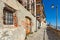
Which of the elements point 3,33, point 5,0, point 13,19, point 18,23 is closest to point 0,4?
point 5,0

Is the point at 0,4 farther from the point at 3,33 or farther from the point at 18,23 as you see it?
the point at 18,23

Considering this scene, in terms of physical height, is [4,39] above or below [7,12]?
below

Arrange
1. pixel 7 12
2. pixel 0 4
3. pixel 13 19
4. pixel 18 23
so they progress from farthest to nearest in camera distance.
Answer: pixel 18 23
pixel 13 19
pixel 7 12
pixel 0 4

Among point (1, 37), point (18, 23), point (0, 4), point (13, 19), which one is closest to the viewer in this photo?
point (1, 37)

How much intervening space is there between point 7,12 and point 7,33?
2241 mm

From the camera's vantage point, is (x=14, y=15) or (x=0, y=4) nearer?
(x=0, y=4)

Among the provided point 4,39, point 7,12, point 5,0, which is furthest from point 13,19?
point 4,39

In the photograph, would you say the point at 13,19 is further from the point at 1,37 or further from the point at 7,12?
the point at 1,37

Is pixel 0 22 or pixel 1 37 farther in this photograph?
pixel 0 22

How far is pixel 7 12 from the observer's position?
28.6 feet

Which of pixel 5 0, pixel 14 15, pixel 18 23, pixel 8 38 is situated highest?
pixel 5 0

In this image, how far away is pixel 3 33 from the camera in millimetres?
6348

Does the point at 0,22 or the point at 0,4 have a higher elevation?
the point at 0,4

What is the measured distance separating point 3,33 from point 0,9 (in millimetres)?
1397
